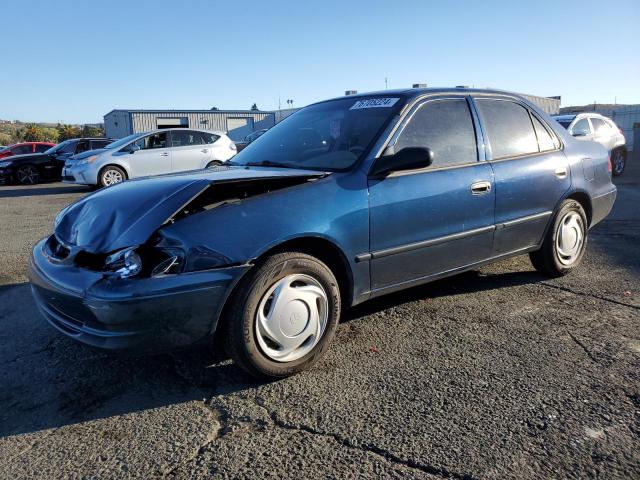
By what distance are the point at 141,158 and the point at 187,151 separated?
110 centimetres

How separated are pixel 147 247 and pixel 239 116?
38.8 m

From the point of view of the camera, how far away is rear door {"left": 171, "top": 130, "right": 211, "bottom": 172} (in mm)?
12281

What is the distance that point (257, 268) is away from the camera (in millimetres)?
2629

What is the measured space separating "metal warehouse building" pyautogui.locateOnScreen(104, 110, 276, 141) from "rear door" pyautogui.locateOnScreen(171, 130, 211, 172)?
2412cm

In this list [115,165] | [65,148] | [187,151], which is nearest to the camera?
[115,165]

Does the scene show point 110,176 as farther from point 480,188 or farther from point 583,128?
point 583,128

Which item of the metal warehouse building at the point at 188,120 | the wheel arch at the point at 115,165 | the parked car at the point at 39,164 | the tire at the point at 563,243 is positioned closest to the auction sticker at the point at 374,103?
the tire at the point at 563,243

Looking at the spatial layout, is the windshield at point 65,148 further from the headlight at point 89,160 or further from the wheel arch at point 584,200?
the wheel arch at point 584,200

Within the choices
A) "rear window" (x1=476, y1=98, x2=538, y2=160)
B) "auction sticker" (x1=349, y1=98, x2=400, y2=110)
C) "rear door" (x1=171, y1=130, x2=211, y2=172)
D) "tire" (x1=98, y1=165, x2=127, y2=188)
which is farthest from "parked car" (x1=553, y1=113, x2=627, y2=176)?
"tire" (x1=98, y1=165, x2=127, y2=188)

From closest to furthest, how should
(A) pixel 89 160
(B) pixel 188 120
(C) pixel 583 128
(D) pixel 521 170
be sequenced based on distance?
(D) pixel 521 170
(C) pixel 583 128
(A) pixel 89 160
(B) pixel 188 120

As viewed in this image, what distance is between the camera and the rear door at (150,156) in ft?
39.9

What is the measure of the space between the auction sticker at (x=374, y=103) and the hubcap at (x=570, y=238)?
200 cm

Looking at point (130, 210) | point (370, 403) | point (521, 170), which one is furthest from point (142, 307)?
point (521, 170)

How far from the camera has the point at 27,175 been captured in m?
15.4
